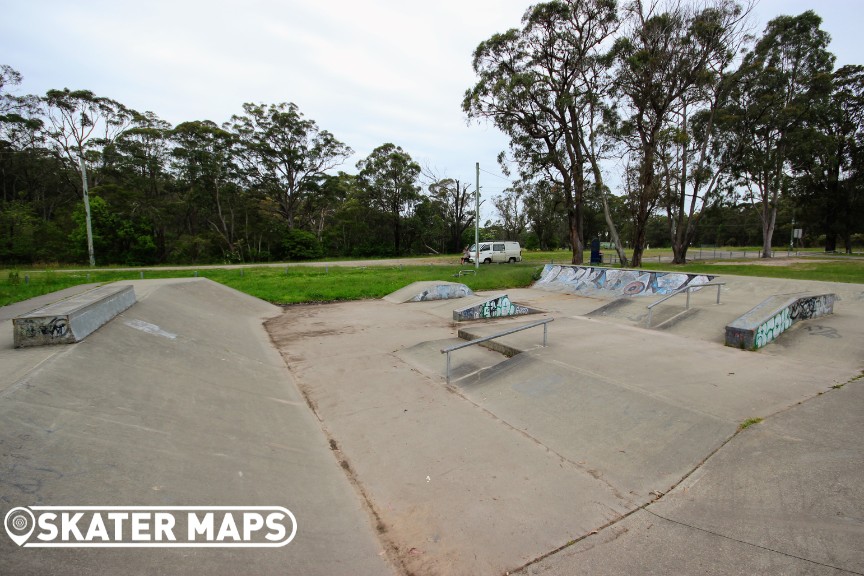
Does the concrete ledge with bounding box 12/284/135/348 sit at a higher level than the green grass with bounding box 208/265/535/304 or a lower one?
higher

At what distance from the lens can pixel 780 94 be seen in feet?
85.7

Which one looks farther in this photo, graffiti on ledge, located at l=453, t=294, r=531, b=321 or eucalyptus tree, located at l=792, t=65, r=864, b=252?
eucalyptus tree, located at l=792, t=65, r=864, b=252

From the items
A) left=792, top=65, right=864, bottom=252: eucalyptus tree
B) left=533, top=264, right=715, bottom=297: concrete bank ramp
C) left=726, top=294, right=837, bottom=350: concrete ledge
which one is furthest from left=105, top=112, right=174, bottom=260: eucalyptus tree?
left=792, top=65, right=864, bottom=252: eucalyptus tree

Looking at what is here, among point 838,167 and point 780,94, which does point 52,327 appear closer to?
point 780,94

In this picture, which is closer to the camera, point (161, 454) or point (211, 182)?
point (161, 454)

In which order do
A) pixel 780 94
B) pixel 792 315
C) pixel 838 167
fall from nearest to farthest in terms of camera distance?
1. pixel 792 315
2. pixel 780 94
3. pixel 838 167

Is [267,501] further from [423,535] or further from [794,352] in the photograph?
[794,352]

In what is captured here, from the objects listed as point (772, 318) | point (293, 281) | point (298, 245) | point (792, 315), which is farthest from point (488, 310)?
point (298, 245)

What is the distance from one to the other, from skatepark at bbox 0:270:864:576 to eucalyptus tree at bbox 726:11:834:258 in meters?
25.9

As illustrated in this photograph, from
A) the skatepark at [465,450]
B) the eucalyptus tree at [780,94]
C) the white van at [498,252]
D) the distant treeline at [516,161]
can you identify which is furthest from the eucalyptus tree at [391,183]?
the skatepark at [465,450]

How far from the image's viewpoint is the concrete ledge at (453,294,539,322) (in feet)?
38.1

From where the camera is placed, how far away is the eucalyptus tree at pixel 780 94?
25.4 meters

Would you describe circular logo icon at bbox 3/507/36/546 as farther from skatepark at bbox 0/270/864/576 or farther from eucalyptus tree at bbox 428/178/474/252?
eucalyptus tree at bbox 428/178/474/252

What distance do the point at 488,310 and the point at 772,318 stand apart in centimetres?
648
